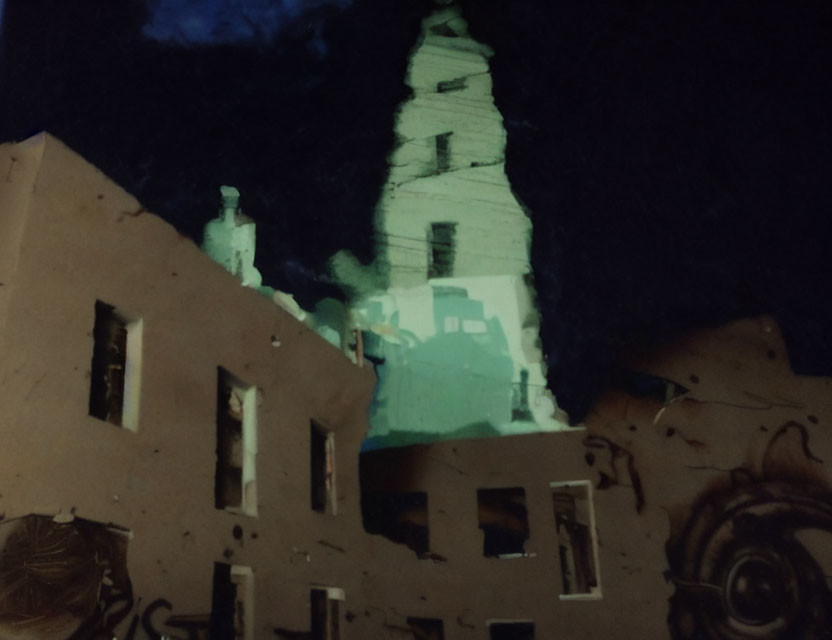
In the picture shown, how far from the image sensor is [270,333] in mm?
11094

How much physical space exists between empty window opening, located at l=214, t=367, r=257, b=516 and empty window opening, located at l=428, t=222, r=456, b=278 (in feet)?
67.8

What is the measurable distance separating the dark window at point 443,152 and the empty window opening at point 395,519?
1570 cm

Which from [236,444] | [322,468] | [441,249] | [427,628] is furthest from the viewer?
[441,249]

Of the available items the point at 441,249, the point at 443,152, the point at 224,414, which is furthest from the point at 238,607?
the point at 443,152

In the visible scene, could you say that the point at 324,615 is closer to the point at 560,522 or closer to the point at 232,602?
the point at 232,602

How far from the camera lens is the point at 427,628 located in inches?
556

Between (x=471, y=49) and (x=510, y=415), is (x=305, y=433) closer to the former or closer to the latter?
(x=510, y=415)

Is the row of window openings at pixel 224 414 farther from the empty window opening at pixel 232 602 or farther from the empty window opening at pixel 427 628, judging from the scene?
the empty window opening at pixel 427 628

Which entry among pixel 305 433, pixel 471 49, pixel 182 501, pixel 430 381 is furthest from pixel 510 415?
pixel 182 501

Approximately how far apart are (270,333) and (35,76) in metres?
14.1

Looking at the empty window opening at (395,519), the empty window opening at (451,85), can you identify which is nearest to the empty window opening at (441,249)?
the empty window opening at (451,85)

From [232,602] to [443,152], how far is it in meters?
25.2

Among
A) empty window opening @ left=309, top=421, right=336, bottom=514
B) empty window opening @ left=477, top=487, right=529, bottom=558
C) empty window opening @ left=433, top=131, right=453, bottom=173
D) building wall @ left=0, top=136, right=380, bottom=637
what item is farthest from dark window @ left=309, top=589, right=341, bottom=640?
empty window opening @ left=433, top=131, right=453, bottom=173

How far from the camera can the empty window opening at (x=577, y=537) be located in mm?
14531
